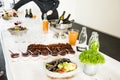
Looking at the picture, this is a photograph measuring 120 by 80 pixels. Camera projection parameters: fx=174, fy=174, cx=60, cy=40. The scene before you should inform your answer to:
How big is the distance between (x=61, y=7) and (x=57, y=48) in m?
4.35

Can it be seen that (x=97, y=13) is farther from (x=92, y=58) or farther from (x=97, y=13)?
(x=92, y=58)

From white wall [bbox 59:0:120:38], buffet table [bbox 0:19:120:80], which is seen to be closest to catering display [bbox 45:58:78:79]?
buffet table [bbox 0:19:120:80]

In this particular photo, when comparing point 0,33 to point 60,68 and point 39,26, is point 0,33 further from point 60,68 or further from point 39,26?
point 60,68

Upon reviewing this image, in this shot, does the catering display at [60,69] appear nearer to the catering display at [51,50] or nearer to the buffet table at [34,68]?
the buffet table at [34,68]

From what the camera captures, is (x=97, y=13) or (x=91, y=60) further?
(x=97, y=13)

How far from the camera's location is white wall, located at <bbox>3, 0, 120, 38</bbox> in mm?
3873

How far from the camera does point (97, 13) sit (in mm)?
4406

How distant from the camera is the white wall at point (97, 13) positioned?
387 centimetres

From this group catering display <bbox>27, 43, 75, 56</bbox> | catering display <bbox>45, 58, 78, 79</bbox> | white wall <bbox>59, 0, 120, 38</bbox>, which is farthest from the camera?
white wall <bbox>59, 0, 120, 38</bbox>

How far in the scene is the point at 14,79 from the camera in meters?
0.97

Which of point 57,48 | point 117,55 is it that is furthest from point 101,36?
point 57,48

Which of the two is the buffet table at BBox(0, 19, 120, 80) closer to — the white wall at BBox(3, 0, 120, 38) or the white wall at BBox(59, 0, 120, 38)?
the white wall at BBox(3, 0, 120, 38)

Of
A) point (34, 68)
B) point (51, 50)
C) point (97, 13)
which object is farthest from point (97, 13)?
point (34, 68)

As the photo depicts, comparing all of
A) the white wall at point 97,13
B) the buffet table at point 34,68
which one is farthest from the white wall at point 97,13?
the buffet table at point 34,68
